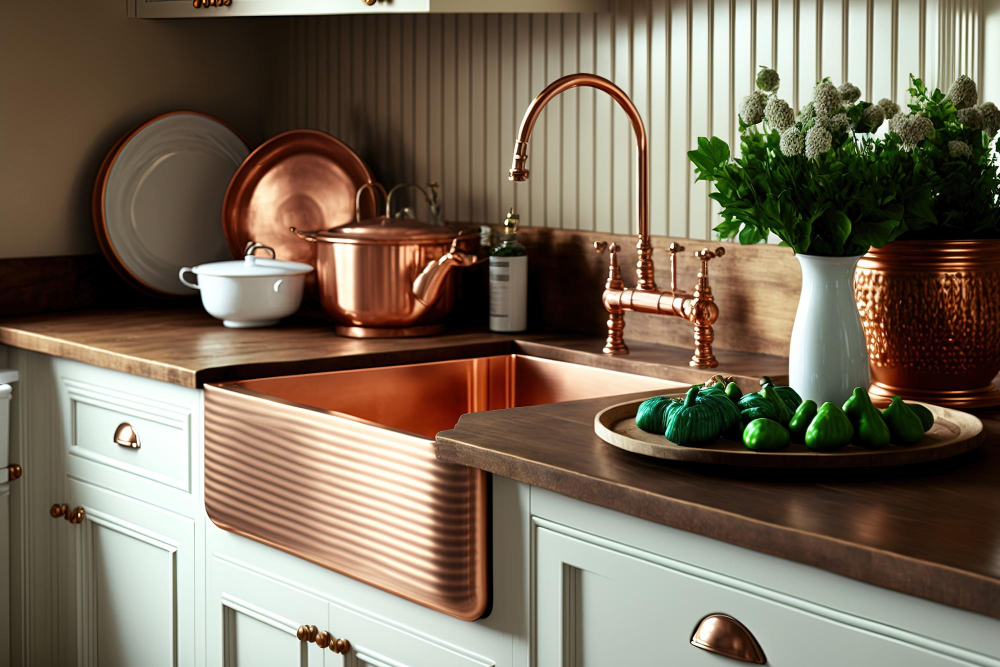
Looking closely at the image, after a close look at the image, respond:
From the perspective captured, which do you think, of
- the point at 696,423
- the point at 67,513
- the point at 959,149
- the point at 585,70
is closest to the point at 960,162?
the point at 959,149

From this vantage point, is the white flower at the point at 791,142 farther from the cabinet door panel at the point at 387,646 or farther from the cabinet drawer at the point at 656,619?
the cabinet door panel at the point at 387,646

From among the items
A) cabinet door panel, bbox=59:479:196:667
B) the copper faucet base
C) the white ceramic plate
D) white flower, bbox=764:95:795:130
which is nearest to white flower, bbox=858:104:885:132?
white flower, bbox=764:95:795:130

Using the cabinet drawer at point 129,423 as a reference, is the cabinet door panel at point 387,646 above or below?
below

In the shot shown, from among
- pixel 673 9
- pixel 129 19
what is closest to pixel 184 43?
pixel 129 19

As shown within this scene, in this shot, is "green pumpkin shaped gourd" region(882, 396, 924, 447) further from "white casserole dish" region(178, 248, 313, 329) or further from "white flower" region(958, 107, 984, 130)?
"white casserole dish" region(178, 248, 313, 329)

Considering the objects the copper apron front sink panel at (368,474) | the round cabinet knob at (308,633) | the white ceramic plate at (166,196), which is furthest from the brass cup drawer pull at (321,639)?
the white ceramic plate at (166,196)

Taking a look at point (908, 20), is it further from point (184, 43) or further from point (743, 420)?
point (184, 43)

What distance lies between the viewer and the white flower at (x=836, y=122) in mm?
1259

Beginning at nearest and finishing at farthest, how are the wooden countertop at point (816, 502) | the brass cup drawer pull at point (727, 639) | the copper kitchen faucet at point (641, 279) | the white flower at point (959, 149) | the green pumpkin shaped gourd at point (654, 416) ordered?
1. the wooden countertop at point (816, 502)
2. the brass cup drawer pull at point (727, 639)
3. the green pumpkin shaped gourd at point (654, 416)
4. the white flower at point (959, 149)
5. the copper kitchen faucet at point (641, 279)

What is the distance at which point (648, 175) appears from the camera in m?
2.01

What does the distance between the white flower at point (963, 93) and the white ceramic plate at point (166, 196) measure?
68.6 inches

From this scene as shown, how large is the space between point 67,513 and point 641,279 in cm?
110

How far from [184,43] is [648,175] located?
48.9 inches

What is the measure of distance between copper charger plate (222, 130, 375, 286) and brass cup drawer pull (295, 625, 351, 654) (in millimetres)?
1075
